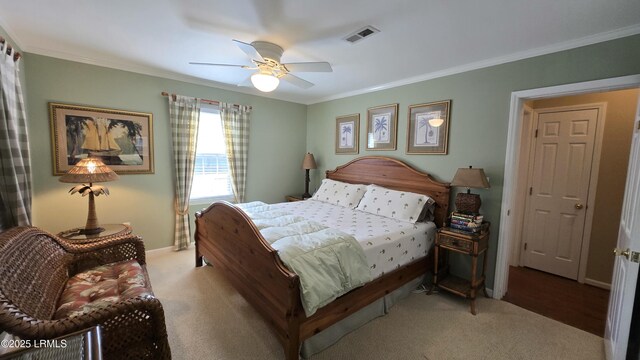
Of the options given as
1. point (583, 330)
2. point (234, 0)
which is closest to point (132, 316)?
point (234, 0)

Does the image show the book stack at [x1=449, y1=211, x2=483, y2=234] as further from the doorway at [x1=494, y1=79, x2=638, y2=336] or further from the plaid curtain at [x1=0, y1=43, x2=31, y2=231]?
the plaid curtain at [x1=0, y1=43, x2=31, y2=231]

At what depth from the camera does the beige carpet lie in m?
1.88

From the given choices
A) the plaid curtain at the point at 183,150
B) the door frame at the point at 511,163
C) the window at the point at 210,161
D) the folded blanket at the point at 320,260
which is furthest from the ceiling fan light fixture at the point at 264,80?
the door frame at the point at 511,163

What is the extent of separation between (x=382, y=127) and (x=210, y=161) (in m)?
2.64

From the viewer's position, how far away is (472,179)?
2.48 meters

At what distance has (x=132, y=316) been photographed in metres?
1.40

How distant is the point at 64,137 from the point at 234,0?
2.59 metres

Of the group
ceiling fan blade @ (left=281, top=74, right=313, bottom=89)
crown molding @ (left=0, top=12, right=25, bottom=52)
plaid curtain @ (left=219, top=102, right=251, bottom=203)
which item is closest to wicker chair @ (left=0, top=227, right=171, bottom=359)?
crown molding @ (left=0, top=12, right=25, bottom=52)

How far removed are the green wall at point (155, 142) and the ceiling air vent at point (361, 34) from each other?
2.39 meters

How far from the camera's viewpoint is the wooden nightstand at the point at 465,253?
237cm

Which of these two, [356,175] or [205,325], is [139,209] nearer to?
[205,325]

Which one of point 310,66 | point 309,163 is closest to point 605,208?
point 310,66

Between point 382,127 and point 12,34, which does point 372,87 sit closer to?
point 382,127

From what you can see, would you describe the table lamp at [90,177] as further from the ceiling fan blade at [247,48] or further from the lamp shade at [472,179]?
the lamp shade at [472,179]
